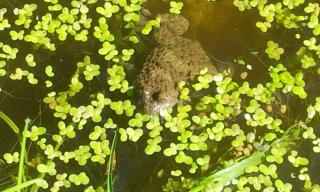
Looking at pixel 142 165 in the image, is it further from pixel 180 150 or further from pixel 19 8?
Result: pixel 19 8

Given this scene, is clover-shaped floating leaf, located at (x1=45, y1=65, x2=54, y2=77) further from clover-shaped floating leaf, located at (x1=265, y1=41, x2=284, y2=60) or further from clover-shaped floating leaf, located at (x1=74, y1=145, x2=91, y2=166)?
clover-shaped floating leaf, located at (x1=265, y1=41, x2=284, y2=60)

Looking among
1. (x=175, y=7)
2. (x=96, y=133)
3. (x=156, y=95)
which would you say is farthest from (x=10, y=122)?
(x=175, y=7)

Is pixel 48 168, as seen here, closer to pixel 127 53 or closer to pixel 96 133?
pixel 96 133

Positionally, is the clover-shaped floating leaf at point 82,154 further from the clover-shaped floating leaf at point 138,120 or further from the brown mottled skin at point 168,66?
the brown mottled skin at point 168,66

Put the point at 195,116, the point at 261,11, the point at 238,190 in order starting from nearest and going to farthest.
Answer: the point at 238,190
the point at 195,116
the point at 261,11

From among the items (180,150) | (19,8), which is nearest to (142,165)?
(180,150)

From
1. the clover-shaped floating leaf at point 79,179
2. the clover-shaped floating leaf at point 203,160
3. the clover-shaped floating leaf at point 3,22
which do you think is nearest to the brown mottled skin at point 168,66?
the clover-shaped floating leaf at point 203,160
